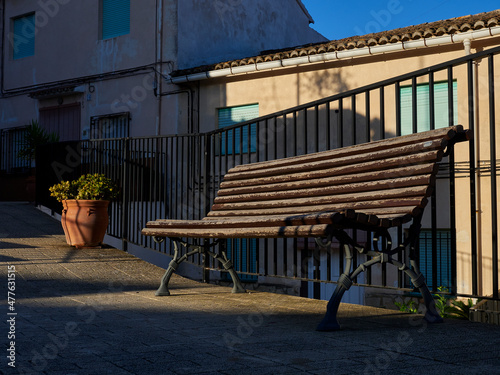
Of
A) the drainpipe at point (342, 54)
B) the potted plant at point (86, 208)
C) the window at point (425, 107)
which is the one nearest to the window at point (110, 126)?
the drainpipe at point (342, 54)

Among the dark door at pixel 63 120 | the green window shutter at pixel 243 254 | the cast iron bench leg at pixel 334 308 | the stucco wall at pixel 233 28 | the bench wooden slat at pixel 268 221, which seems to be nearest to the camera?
the bench wooden slat at pixel 268 221

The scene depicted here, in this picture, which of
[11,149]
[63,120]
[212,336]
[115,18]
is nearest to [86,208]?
[212,336]

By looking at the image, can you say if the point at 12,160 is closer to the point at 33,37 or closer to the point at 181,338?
the point at 33,37

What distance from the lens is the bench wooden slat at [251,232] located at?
3429 mm

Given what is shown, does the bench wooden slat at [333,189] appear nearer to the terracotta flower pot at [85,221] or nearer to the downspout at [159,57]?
the terracotta flower pot at [85,221]

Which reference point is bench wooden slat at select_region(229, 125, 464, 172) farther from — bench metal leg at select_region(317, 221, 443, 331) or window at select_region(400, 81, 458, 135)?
window at select_region(400, 81, 458, 135)

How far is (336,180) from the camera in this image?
4332mm

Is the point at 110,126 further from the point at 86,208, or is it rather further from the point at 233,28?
the point at 86,208

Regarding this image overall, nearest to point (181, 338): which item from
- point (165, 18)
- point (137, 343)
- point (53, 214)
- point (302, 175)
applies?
point (137, 343)

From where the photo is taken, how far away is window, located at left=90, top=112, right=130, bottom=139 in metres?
17.2

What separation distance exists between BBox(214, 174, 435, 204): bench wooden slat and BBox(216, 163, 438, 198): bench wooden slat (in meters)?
0.02

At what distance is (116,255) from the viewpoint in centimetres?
742

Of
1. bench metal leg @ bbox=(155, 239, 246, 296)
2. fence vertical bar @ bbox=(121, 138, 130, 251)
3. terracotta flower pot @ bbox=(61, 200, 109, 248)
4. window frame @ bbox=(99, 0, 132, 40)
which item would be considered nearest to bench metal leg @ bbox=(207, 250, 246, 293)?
bench metal leg @ bbox=(155, 239, 246, 296)

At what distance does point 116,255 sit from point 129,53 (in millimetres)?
10680
